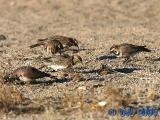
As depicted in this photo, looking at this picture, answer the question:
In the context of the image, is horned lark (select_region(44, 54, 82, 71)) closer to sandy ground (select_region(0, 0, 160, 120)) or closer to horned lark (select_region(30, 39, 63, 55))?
sandy ground (select_region(0, 0, 160, 120))

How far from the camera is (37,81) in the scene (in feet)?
46.5

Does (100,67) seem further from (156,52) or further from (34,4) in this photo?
(34,4)

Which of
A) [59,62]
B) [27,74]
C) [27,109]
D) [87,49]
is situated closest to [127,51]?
[59,62]

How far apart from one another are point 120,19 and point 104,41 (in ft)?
23.2

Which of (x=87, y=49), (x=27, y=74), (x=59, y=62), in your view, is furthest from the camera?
(x=87, y=49)

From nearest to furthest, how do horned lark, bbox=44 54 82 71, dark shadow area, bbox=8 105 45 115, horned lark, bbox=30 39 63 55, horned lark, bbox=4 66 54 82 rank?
dark shadow area, bbox=8 105 45 115
horned lark, bbox=4 66 54 82
horned lark, bbox=44 54 82 71
horned lark, bbox=30 39 63 55

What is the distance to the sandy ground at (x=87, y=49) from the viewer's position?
1205 centimetres

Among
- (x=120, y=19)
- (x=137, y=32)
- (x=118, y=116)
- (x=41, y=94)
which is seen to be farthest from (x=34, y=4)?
(x=118, y=116)

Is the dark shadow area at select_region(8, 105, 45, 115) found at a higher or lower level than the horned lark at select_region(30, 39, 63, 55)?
lower

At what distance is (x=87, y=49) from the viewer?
19.0 meters

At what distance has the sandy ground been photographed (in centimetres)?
1205

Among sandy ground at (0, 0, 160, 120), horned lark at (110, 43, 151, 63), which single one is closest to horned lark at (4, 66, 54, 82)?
sandy ground at (0, 0, 160, 120)

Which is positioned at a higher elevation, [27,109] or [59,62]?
[59,62]

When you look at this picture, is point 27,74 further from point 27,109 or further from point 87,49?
point 87,49
